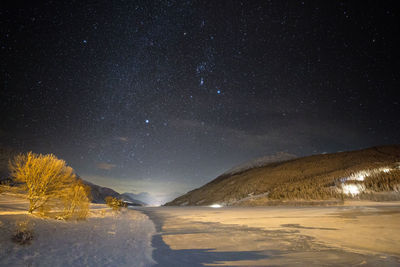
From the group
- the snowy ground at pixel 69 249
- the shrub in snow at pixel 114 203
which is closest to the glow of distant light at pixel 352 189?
the shrub in snow at pixel 114 203

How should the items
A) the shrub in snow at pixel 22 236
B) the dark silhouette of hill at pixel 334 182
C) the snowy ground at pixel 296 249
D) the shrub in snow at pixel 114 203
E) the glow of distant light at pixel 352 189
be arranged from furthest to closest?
1. the glow of distant light at pixel 352 189
2. the dark silhouette of hill at pixel 334 182
3. the shrub in snow at pixel 114 203
4. the shrub in snow at pixel 22 236
5. the snowy ground at pixel 296 249

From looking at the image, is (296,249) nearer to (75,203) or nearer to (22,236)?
(22,236)

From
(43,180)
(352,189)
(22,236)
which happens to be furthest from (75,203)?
(352,189)

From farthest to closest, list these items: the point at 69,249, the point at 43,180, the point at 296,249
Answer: the point at 43,180, the point at 69,249, the point at 296,249

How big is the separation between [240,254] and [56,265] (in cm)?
443

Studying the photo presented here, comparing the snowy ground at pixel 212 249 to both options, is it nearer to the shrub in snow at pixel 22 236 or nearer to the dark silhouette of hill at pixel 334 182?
the shrub in snow at pixel 22 236

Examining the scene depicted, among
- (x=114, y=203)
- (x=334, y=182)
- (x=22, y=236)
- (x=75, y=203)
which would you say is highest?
(x=334, y=182)

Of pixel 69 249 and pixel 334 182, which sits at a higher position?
pixel 334 182

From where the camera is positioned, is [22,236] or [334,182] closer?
[22,236]

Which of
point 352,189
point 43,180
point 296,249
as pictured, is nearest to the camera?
point 296,249

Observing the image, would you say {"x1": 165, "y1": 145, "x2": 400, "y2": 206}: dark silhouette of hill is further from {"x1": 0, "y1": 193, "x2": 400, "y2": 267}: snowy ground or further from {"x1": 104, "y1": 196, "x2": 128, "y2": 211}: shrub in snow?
{"x1": 0, "y1": 193, "x2": 400, "y2": 267}: snowy ground

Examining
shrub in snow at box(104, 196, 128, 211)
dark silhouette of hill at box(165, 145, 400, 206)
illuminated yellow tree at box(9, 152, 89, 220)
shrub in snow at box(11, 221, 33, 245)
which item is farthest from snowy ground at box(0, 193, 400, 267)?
dark silhouette of hill at box(165, 145, 400, 206)

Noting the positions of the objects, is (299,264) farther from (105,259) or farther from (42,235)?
(42,235)

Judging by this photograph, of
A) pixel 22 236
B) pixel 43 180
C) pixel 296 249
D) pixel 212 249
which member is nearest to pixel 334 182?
pixel 296 249
